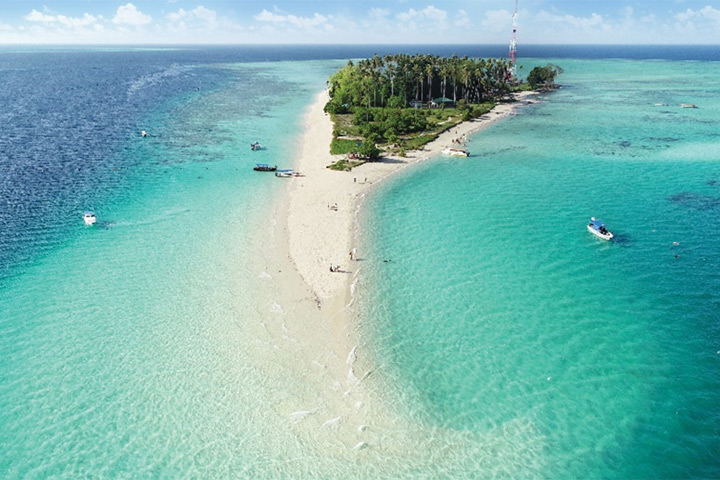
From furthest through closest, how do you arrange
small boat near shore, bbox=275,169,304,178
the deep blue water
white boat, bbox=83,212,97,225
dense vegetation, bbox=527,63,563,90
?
dense vegetation, bbox=527,63,563,90, small boat near shore, bbox=275,169,304,178, white boat, bbox=83,212,97,225, the deep blue water

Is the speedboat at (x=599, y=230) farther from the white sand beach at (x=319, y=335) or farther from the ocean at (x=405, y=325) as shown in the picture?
the white sand beach at (x=319, y=335)

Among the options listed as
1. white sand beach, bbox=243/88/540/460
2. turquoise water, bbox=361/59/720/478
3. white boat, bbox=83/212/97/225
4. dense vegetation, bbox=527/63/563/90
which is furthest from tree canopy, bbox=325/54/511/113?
white boat, bbox=83/212/97/225

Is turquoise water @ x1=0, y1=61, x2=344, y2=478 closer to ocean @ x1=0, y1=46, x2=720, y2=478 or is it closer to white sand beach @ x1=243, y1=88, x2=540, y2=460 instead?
ocean @ x1=0, y1=46, x2=720, y2=478

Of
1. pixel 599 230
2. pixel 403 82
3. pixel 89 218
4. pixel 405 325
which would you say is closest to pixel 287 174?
pixel 89 218

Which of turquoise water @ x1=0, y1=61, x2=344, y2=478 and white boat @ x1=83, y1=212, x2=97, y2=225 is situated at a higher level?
white boat @ x1=83, y1=212, x2=97, y2=225

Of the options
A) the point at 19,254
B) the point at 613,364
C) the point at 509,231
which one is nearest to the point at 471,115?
the point at 509,231

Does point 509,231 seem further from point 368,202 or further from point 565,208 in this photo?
point 368,202
